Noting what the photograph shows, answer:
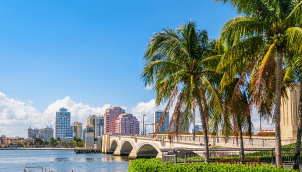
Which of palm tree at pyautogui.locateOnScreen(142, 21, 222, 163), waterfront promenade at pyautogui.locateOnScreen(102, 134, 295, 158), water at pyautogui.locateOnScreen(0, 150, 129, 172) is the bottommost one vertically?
water at pyautogui.locateOnScreen(0, 150, 129, 172)

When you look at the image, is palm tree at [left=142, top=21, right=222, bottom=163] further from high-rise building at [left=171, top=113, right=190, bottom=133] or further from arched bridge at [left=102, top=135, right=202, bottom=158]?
arched bridge at [left=102, top=135, right=202, bottom=158]

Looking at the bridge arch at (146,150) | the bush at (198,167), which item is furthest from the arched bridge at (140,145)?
the bush at (198,167)

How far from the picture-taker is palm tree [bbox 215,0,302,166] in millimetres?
15555

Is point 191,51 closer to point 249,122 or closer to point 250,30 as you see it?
point 250,30

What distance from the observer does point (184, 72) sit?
19.2m

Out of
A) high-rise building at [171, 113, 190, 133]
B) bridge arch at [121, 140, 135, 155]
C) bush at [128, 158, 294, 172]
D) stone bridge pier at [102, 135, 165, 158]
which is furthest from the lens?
bridge arch at [121, 140, 135, 155]

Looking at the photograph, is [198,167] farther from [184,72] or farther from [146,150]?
[146,150]

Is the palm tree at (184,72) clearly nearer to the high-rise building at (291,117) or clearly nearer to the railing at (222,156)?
the railing at (222,156)

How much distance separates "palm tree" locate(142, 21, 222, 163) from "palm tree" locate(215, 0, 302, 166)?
10.0 ft

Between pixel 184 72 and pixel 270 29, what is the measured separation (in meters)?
5.63

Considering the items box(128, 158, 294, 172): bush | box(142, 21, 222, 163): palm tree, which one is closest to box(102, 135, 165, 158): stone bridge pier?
box(142, 21, 222, 163): palm tree

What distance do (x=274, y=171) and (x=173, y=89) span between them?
9.02 m

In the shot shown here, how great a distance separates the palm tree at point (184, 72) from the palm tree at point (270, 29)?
10.0 feet

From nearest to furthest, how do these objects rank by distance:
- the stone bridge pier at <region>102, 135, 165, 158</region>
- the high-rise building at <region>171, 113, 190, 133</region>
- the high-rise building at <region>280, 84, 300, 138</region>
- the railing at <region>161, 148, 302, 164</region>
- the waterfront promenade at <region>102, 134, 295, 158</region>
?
1. the high-rise building at <region>171, 113, 190, 133</region>
2. the railing at <region>161, 148, 302, 164</region>
3. the waterfront promenade at <region>102, 134, 295, 158</region>
4. the high-rise building at <region>280, 84, 300, 138</region>
5. the stone bridge pier at <region>102, 135, 165, 158</region>
